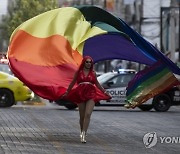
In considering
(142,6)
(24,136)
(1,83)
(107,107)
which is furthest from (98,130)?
(142,6)

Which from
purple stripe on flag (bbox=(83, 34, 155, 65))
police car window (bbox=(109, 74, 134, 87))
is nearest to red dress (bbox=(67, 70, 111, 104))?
purple stripe on flag (bbox=(83, 34, 155, 65))

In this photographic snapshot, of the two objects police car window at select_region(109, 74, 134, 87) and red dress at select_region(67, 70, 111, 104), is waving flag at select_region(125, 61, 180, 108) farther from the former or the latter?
police car window at select_region(109, 74, 134, 87)

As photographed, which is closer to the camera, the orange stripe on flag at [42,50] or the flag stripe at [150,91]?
the orange stripe on flag at [42,50]

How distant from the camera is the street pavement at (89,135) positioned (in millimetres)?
12786

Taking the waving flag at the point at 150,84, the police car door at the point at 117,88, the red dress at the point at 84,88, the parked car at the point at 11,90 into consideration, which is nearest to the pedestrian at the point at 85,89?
the red dress at the point at 84,88

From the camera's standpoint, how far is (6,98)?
2583 cm

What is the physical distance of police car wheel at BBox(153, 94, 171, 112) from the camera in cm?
2594

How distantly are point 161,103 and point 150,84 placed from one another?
1003 cm

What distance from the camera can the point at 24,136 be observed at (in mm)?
14766

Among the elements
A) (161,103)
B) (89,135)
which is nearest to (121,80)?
(161,103)

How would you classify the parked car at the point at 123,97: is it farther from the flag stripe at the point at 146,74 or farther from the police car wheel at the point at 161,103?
the flag stripe at the point at 146,74

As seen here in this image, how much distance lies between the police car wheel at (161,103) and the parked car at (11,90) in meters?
5.02

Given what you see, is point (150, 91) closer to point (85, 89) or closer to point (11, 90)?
point (85, 89)

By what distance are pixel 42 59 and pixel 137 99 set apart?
2.64 metres
